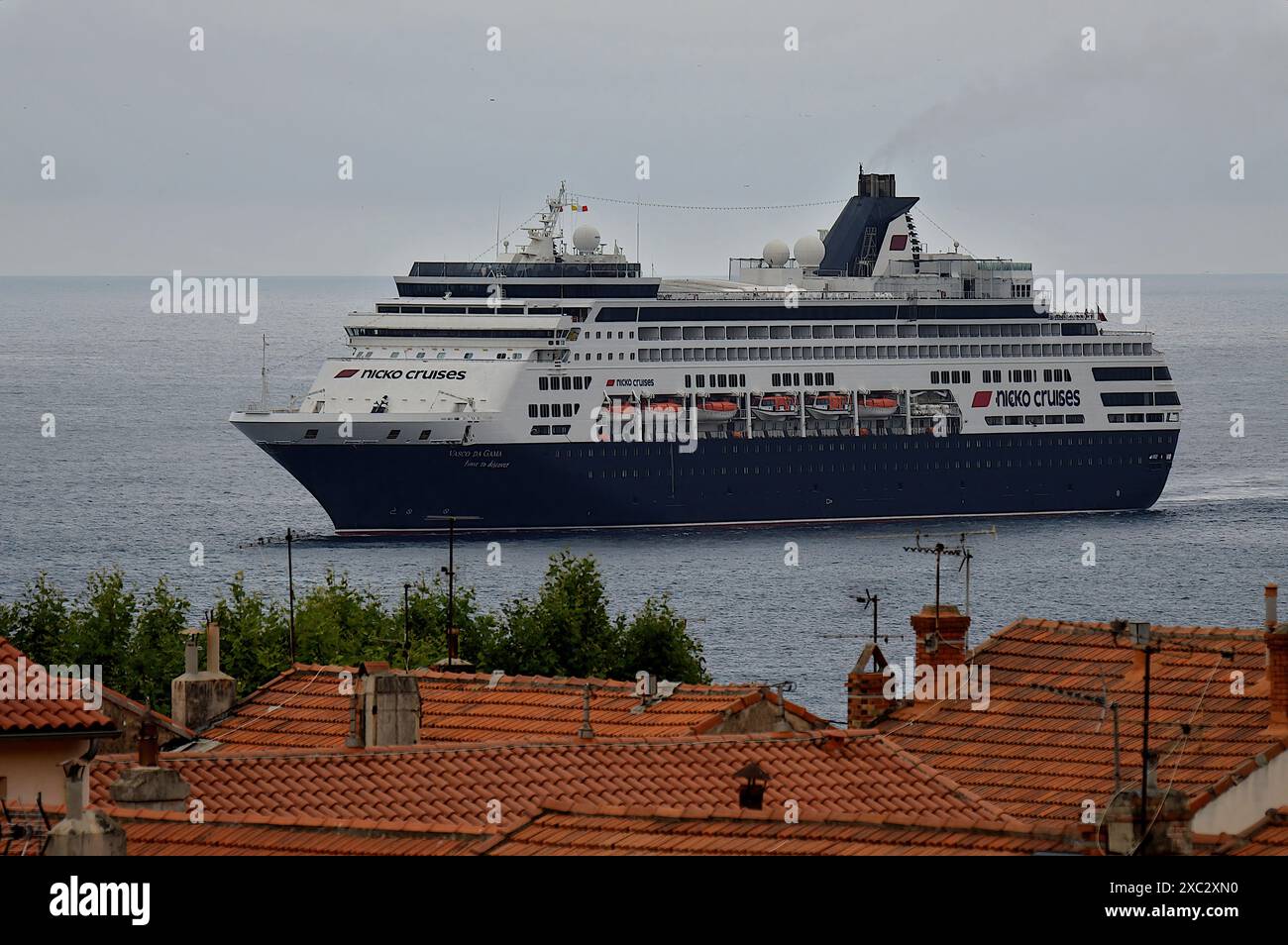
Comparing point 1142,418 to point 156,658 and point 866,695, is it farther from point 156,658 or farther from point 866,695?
point 866,695

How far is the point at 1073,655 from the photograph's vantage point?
24438 millimetres

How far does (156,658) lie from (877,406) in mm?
57832

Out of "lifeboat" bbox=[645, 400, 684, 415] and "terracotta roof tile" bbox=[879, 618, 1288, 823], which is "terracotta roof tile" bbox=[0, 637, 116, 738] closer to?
"terracotta roof tile" bbox=[879, 618, 1288, 823]

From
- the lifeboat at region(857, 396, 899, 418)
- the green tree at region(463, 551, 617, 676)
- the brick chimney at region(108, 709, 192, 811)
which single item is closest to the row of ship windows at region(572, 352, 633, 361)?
the lifeboat at region(857, 396, 899, 418)

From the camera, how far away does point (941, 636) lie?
86.0ft

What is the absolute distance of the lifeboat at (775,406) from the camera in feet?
310

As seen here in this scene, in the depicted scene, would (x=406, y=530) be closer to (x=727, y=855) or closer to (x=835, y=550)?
(x=835, y=550)

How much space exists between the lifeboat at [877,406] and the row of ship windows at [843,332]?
244 centimetres

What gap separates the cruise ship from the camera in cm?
8844

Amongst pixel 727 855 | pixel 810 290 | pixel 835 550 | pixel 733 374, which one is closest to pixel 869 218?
pixel 810 290

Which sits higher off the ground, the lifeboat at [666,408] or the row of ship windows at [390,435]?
the lifeboat at [666,408]

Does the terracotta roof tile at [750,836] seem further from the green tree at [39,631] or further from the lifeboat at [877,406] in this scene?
the lifeboat at [877,406]

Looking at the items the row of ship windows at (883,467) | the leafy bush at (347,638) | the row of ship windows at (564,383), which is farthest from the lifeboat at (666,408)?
the leafy bush at (347,638)
